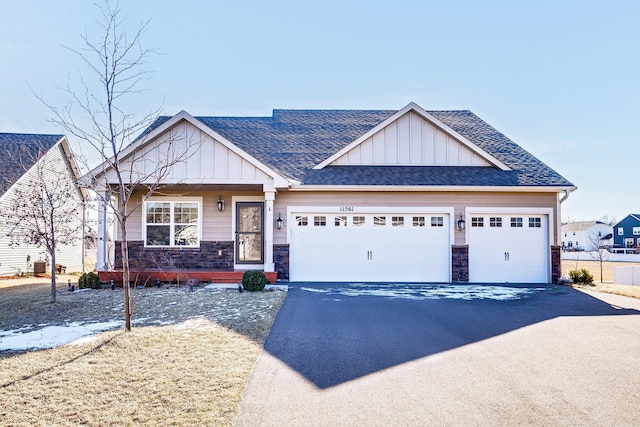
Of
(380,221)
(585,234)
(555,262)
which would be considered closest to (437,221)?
(380,221)

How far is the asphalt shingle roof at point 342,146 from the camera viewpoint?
520 inches

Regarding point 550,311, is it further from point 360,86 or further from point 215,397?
point 360,86

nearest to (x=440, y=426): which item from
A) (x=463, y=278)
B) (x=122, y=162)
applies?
(x=463, y=278)

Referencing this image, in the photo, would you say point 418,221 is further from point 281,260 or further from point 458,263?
point 281,260

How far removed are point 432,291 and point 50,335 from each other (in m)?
9.09

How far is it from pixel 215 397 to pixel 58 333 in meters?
3.97

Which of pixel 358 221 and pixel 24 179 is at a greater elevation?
pixel 24 179

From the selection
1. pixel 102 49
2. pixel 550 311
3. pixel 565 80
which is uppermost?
pixel 565 80

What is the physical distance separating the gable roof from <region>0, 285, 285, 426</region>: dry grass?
303 inches

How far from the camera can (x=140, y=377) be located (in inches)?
166

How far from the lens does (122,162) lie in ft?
38.2

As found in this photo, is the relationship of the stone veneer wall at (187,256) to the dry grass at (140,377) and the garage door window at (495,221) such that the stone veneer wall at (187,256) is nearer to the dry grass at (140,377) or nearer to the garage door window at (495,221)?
the dry grass at (140,377)

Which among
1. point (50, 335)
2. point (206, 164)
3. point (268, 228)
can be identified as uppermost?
point (206, 164)

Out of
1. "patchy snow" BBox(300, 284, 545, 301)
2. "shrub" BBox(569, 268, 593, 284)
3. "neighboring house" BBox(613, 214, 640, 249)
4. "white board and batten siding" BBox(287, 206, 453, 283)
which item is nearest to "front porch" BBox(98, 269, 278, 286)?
"white board and batten siding" BBox(287, 206, 453, 283)
